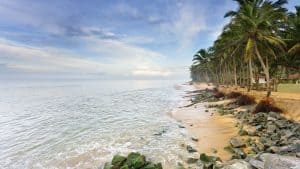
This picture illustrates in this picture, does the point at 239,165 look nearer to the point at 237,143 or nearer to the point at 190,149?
the point at 237,143

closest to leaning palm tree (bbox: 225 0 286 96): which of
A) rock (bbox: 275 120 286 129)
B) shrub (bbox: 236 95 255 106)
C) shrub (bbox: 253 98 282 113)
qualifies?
shrub (bbox: 253 98 282 113)

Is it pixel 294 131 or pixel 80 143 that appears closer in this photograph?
pixel 294 131

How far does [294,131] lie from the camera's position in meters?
13.1

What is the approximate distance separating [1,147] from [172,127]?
37.6 ft

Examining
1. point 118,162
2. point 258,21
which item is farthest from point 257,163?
point 258,21

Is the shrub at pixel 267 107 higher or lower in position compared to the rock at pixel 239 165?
higher

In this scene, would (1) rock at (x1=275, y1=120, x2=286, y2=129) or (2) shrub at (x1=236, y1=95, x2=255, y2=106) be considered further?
(2) shrub at (x1=236, y1=95, x2=255, y2=106)

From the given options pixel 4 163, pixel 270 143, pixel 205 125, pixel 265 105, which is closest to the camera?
pixel 270 143

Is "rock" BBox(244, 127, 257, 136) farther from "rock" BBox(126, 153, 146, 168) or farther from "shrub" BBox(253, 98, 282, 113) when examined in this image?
"rock" BBox(126, 153, 146, 168)

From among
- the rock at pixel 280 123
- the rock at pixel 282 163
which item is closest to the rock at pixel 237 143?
the rock at pixel 280 123

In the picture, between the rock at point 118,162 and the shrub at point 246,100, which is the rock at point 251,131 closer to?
the rock at point 118,162

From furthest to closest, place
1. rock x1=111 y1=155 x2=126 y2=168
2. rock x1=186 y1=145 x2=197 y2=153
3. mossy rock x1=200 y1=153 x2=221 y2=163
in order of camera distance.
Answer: rock x1=186 y1=145 x2=197 y2=153, mossy rock x1=200 y1=153 x2=221 y2=163, rock x1=111 y1=155 x2=126 y2=168

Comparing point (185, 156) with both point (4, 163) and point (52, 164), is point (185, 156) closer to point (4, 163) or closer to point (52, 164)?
point (52, 164)

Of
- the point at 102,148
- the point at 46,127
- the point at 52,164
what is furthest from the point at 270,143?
the point at 46,127
